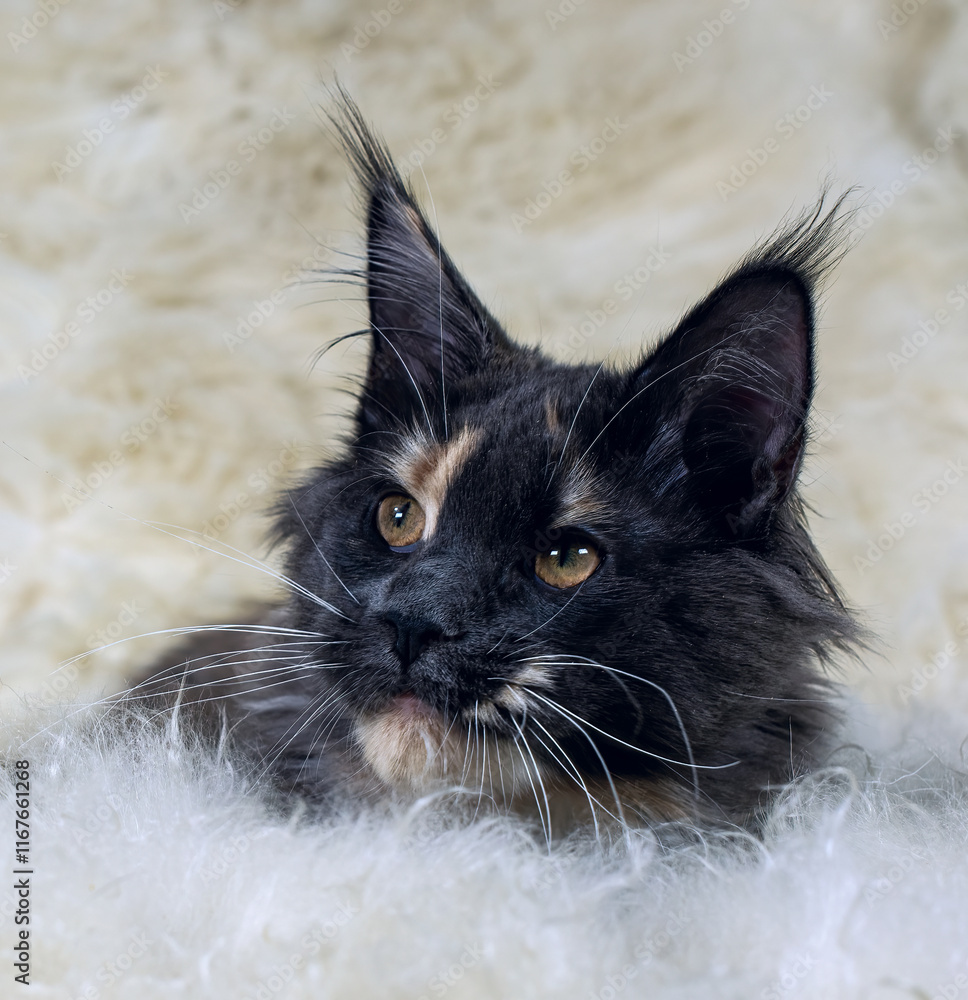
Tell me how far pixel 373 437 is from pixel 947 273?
1.56m

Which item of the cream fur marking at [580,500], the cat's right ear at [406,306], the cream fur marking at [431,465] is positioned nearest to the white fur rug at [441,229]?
the cat's right ear at [406,306]

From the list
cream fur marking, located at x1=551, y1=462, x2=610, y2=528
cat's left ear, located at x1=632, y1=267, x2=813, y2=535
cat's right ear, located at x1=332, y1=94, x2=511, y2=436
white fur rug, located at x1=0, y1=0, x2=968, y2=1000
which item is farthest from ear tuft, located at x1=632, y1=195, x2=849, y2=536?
white fur rug, located at x1=0, y1=0, x2=968, y2=1000

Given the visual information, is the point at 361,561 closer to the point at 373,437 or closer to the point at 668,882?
the point at 373,437

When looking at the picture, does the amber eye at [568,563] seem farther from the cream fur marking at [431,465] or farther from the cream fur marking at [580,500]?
the cream fur marking at [431,465]

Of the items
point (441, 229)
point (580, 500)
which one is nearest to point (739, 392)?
point (580, 500)

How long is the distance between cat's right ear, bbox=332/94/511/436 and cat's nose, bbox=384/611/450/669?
400 millimetres

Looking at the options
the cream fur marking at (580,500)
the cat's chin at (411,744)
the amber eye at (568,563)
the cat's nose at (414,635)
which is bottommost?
the cat's chin at (411,744)

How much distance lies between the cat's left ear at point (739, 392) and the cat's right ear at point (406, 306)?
0.33m

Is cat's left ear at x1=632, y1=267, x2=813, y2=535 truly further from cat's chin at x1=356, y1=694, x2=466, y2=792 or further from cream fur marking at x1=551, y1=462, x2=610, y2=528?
cat's chin at x1=356, y1=694, x2=466, y2=792

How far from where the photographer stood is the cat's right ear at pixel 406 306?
58.0 inches

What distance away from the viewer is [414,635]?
1.10 metres

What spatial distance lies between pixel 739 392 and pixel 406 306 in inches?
21.3

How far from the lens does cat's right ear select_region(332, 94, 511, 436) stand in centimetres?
147

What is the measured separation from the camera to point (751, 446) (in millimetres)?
1251
